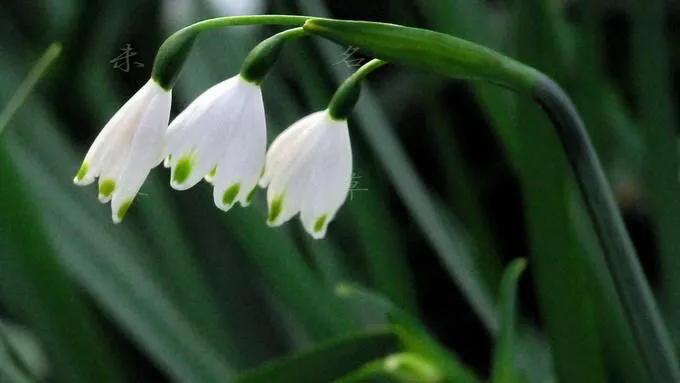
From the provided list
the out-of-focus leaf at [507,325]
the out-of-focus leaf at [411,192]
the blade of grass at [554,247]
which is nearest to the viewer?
the out-of-focus leaf at [507,325]

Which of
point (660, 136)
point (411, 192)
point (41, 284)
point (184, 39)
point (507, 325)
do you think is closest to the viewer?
point (184, 39)

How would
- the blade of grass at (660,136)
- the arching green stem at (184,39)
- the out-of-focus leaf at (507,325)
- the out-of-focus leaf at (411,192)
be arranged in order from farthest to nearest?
the out-of-focus leaf at (411,192) < the blade of grass at (660,136) < the out-of-focus leaf at (507,325) < the arching green stem at (184,39)

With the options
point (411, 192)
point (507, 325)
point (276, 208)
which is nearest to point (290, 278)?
point (411, 192)

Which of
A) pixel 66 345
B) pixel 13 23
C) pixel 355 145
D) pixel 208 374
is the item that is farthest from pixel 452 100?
pixel 66 345

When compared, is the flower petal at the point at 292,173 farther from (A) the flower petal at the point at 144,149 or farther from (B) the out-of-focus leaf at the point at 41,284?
(B) the out-of-focus leaf at the point at 41,284

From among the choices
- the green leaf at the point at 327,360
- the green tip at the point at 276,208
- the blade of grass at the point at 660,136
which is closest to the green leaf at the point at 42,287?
the green leaf at the point at 327,360

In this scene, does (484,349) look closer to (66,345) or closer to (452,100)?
(452,100)

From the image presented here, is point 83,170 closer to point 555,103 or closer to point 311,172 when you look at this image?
point 311,172
